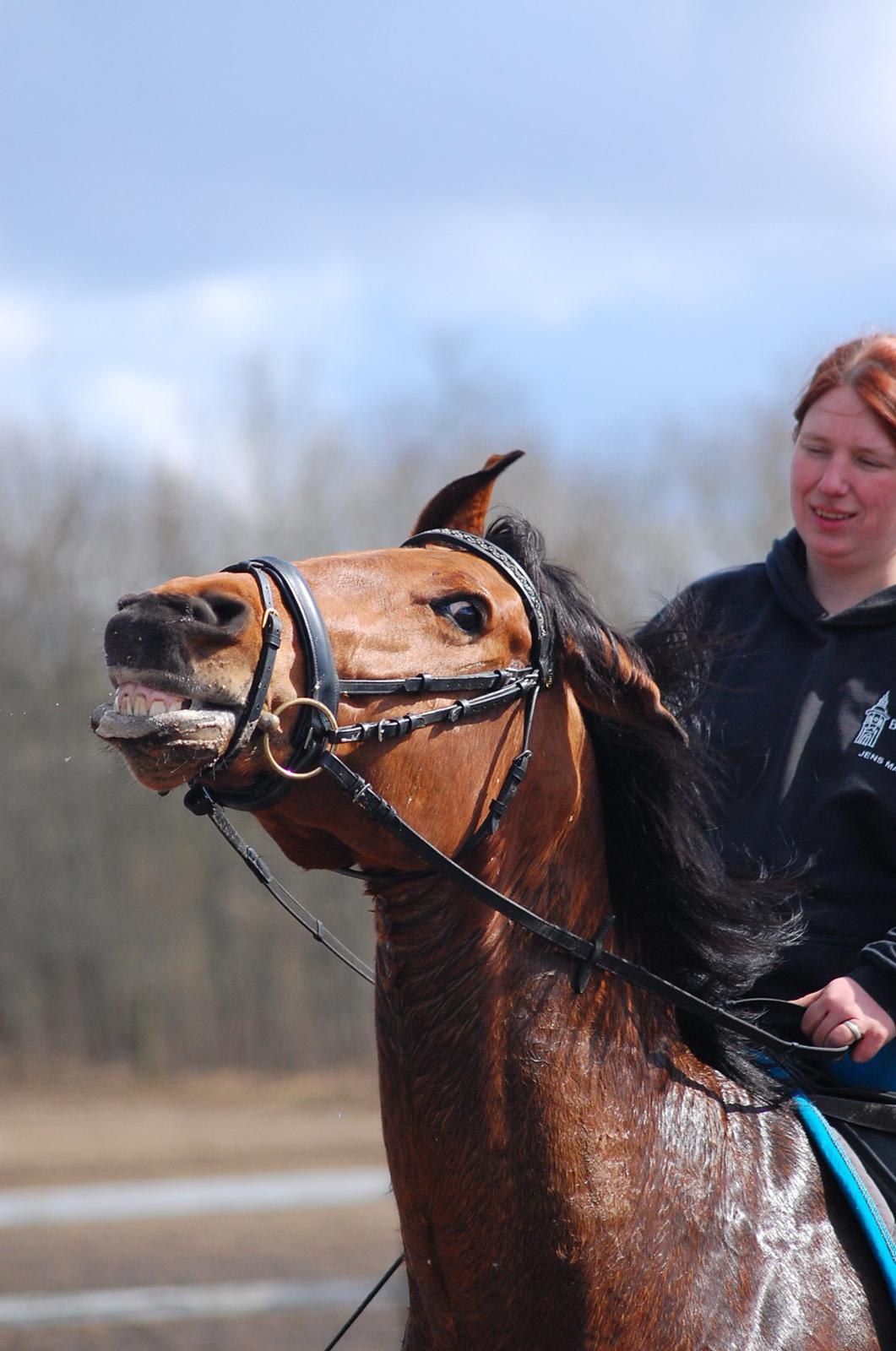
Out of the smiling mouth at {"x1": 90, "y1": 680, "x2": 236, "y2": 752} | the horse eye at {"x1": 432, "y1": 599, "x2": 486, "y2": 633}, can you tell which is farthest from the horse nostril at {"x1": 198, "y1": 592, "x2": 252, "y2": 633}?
the horse eye at {"x1": 432, "y1": 599, "x2": 486, "y2": 633}

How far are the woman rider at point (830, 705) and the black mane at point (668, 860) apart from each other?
17 centimetres

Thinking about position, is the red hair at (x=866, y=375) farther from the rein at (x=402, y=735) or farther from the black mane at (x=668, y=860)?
the rein at (x=402, y=735)

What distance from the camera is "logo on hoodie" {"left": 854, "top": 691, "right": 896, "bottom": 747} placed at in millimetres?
3193

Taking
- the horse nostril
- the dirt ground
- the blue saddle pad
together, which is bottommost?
the dirt ground

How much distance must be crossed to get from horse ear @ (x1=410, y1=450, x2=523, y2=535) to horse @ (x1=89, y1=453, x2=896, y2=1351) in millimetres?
204

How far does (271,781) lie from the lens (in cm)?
241

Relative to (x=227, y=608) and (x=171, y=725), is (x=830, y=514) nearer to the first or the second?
(x=227, y=608)

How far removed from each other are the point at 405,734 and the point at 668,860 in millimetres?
682

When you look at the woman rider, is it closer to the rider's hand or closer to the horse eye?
the rider's hand

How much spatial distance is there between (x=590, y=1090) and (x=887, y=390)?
1.75 meters

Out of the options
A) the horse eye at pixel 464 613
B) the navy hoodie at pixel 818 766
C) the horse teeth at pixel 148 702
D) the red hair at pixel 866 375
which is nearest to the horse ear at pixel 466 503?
the horse eye at pixel 464 613

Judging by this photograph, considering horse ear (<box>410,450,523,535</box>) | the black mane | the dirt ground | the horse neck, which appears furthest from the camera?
the dirt ground

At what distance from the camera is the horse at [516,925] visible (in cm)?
243

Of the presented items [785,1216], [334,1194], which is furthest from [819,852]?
[334,1194]
